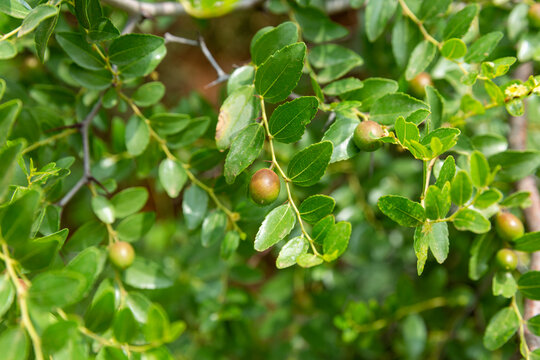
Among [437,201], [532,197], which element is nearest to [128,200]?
[437,201]

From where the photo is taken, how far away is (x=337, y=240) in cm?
84

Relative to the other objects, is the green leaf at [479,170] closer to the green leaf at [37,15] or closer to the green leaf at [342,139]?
the green leaf at [342,139]

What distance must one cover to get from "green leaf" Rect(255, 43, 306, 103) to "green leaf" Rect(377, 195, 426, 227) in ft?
0.89

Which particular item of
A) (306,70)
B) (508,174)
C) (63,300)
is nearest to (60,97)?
(306,70)

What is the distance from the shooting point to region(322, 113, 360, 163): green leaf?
0.90 m

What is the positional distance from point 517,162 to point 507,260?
24 cm

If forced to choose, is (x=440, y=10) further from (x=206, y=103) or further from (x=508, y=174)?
(x=206, y=103)

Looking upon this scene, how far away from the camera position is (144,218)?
3.78 feet

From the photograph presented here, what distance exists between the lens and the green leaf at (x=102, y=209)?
1064 millimetres

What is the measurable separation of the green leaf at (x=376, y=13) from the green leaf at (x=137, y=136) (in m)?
0.60

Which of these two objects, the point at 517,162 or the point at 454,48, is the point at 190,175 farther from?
the point at 517,162

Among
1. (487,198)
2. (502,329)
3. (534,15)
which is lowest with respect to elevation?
(502,329)

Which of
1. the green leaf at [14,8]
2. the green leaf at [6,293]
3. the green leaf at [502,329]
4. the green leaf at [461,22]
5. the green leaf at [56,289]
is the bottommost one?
the green leaf at [502,329]

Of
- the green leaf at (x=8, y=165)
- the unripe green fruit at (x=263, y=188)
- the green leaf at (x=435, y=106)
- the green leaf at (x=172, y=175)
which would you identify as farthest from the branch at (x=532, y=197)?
the green leaf at (x=8, y=165)
